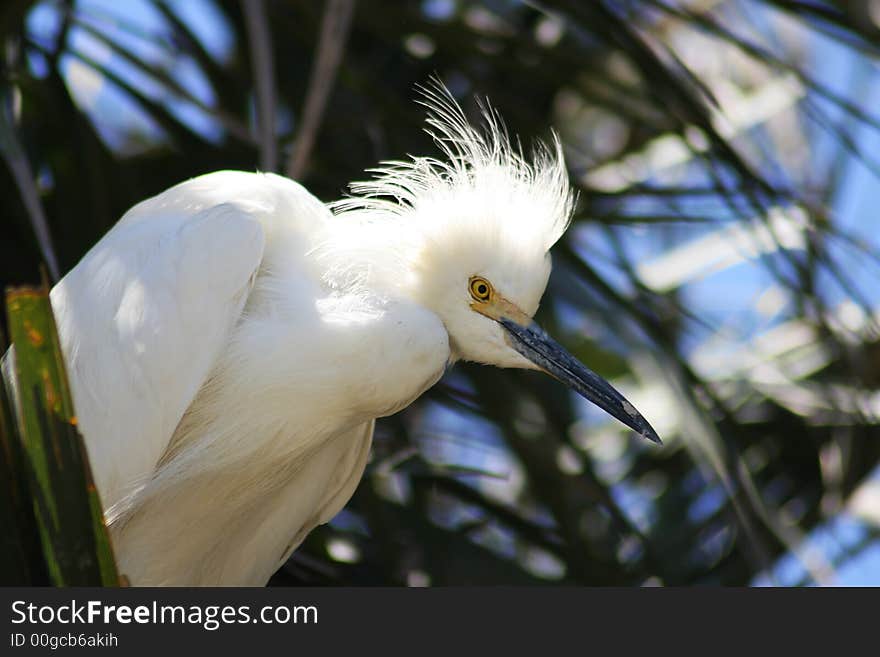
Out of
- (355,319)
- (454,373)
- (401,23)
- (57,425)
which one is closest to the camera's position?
(57,425)

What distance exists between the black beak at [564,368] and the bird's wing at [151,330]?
19.3 inches

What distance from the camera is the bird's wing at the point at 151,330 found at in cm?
193

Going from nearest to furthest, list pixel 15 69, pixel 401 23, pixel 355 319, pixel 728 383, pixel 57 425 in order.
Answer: pixel 57 425, pixel 355 319, pixel 15 69, pixel 401 23, pixel 728 383

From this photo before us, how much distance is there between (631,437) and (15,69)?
5.84 ft

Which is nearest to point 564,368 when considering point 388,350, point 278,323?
point 388,350

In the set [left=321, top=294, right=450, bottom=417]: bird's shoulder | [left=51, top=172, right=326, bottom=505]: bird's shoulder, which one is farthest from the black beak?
[left=51, top=172, right=326, bottom=505]: bird's shoulder

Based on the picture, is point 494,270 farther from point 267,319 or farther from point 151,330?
point 151,330

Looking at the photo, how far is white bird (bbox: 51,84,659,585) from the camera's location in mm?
1924

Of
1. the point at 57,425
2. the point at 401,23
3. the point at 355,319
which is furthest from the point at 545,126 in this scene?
the point at 57,425

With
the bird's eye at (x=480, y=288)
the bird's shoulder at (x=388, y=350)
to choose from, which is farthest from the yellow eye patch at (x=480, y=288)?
the bird's shoulder at (x=388, y=350)

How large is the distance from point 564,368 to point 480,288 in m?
0.21

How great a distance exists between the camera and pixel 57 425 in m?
0.92

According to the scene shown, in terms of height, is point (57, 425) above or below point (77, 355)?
above

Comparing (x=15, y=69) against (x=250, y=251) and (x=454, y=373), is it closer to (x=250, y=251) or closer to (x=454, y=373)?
(x=250, y=251)
